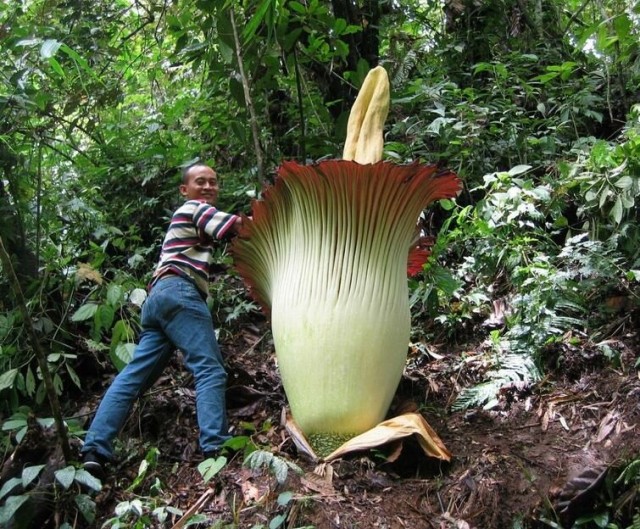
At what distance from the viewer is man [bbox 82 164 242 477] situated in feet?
8.14

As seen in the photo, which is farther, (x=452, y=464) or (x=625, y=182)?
(x=625, y=182)

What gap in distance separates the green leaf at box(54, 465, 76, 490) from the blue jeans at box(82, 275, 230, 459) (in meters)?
0.38

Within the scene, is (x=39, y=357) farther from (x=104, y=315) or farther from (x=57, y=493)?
(x=104, y=315)

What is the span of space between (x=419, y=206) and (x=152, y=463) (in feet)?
5.11

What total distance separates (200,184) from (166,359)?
95cm

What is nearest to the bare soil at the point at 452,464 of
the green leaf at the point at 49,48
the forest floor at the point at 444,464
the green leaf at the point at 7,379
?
the forest floor at the point at 444,464

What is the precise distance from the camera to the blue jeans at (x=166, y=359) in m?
2.48

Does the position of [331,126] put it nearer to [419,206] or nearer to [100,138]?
[419,206]

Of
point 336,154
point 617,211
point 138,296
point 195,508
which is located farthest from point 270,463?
point 336,154

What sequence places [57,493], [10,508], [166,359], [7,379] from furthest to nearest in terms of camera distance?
[166,359]
[7,379]
[57,493]
[10,508]

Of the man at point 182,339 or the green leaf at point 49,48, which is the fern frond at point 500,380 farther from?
the green leaf at point 49,48

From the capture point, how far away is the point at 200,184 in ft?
10.2

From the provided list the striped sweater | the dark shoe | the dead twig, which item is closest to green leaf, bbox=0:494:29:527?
the dark shoe

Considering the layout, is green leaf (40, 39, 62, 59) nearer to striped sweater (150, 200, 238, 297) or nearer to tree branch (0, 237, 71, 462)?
tree branch (0, 237, 71, 462)
